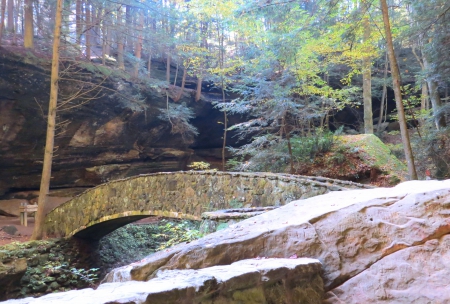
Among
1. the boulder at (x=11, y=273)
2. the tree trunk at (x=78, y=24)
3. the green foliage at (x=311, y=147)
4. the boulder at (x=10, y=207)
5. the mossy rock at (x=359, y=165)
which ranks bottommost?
the boulder at (x=11, y=273)

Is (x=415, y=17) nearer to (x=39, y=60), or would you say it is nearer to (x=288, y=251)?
(x=288, y=251)

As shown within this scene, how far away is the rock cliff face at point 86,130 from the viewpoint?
1389 cm

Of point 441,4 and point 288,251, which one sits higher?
point 441,4

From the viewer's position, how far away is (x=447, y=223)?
9.09ft

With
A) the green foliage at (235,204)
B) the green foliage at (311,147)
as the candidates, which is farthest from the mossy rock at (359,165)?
the green foliage at (235,204)

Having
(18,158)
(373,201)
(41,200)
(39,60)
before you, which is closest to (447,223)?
(373,201)

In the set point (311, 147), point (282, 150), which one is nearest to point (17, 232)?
point (282, 150)

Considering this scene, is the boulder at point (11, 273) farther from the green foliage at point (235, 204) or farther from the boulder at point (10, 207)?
the boulder at point (10, 207)

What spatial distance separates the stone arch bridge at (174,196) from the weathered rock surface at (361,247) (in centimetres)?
299

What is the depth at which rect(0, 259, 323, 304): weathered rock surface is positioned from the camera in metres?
1.62

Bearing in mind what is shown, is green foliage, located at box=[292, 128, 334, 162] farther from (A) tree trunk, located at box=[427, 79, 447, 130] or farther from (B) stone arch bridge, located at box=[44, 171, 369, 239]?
(B) stone arch bridge, located at box=[44, 171, 369, 239]

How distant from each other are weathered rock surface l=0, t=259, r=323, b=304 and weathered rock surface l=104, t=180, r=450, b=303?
12.0 inches

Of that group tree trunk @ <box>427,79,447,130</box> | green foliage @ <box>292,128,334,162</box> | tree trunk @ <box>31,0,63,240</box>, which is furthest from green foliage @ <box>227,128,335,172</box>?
tree trunk @ <box>31,0,63,240</box>

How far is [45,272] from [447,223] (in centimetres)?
1131
